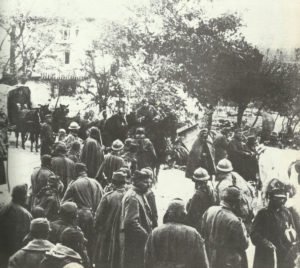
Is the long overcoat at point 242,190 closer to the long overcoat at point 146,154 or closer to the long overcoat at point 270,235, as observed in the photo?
the long overcoat at point 270,235

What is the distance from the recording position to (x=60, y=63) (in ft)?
19.4

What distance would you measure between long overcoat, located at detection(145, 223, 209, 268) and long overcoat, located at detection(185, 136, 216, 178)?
1.32 meters

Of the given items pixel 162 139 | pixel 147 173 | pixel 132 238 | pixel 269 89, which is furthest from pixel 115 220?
pixel 269 89

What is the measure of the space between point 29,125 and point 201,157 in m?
2.06

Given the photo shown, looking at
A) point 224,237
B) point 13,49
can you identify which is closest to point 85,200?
point 224,237

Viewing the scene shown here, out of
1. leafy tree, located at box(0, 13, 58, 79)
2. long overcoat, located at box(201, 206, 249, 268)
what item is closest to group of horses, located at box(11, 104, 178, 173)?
leafy tree, located at box(0, 13, 58, 79)

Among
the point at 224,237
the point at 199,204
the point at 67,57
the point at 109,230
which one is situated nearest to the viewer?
the point at 224,237

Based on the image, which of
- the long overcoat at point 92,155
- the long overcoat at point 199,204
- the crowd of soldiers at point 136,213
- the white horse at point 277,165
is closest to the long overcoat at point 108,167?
the crowd of soldiers at point 136,213

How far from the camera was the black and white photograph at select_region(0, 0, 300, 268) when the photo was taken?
17.3 feet

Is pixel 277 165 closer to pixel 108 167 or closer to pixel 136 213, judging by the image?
pixel 136 213

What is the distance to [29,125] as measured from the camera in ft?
19.5

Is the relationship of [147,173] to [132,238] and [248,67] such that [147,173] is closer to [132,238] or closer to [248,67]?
[132,238]

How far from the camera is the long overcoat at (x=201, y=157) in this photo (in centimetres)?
573

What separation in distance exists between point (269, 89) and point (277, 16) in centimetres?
81
